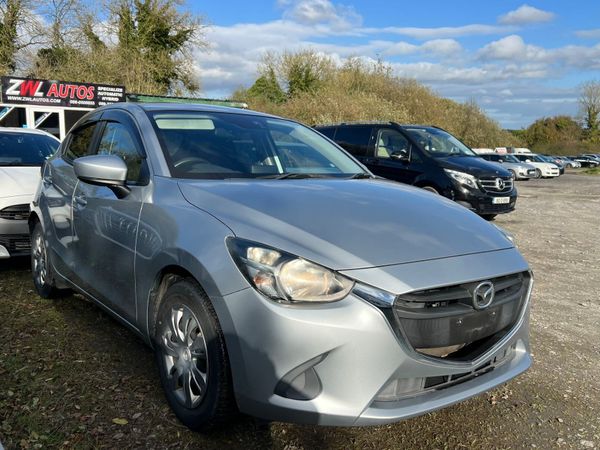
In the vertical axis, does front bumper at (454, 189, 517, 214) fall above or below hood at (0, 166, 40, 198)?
below

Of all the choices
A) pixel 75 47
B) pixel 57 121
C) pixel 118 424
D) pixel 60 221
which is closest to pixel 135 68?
pixel 75 47

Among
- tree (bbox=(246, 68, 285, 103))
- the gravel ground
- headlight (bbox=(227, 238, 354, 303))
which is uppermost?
tree (bbox=(246, 68, 285, 103))

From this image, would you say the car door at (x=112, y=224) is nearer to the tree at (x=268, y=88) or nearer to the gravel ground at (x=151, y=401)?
the gravel ground at (x=151, y=401)

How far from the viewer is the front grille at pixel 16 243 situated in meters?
5.29

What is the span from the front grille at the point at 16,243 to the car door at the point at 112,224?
1.96 meters

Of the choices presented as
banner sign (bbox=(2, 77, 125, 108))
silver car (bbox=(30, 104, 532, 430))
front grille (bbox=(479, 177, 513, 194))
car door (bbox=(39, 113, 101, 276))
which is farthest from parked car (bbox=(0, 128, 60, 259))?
banner sign (bbox=(2, 77, 125, 108))

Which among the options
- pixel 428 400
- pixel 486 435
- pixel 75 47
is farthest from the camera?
pixel 75 47

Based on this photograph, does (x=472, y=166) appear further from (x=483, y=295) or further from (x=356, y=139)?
(x=483, y=295)

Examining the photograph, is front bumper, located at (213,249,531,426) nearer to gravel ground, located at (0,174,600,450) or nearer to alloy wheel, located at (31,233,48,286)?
gravel ground, located at (0,174,600,450)

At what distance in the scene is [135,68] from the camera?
28.8 metres

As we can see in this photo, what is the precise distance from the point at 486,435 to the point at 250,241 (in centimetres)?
163

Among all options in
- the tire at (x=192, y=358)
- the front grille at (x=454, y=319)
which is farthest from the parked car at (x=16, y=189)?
the front grille at (x=454, y=319)

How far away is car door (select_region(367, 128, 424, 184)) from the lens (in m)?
9.46

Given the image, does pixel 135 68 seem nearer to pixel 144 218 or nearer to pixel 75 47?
pixel 75 47
